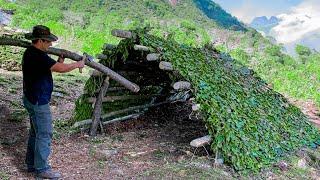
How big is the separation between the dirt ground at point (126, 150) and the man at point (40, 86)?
38cm

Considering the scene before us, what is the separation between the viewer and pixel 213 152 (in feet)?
20.6

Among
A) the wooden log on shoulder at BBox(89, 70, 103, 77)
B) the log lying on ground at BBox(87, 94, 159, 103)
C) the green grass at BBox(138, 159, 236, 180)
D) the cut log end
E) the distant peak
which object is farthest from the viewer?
the distant peak

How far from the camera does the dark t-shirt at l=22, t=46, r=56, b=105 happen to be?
4.70 meters

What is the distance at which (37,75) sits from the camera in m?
4.76

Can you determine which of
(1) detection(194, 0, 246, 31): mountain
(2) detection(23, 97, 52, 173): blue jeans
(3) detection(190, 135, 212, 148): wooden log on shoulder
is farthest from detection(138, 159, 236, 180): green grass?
(1) detection(194, 0, 246, 31): mountain

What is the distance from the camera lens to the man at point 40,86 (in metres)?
4.73

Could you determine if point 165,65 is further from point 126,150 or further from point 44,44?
point 44,44

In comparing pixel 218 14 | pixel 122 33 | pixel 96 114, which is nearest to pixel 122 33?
pixel 122 33

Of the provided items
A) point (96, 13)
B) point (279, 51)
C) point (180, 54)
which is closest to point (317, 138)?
point (180, 54)

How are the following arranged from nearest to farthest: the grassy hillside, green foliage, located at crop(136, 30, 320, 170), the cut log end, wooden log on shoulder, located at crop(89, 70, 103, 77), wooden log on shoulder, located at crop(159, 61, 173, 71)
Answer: green foliage, located at crop(136, 30, 320, 170)
wooden log on shoulder, located at crop(159, 61, 173, 71)
the cut log end
wooden log on shoulder, located at crop(89, 70, 103, 77)
the grassy hillside

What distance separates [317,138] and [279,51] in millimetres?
37666

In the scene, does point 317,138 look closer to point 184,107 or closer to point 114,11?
point 184,107

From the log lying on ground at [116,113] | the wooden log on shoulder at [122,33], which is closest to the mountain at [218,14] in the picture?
the log lying on ground at [116,113]

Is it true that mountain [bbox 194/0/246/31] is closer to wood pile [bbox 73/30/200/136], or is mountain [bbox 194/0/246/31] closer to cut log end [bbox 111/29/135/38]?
wood pile [bbox 73/30/200/136]
